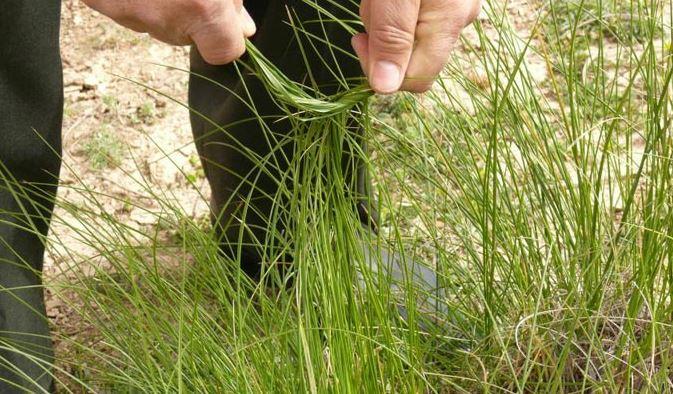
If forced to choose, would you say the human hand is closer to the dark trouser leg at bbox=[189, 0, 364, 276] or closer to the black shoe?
the black shoe

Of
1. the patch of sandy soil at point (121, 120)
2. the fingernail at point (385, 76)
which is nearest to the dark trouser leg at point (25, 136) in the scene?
the patch of sandy soil at point (121, 120)

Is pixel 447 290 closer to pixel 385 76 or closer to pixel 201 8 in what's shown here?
pixel 385 76

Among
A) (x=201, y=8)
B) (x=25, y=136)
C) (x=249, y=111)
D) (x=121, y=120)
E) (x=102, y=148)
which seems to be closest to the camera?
(x=201, y=8)

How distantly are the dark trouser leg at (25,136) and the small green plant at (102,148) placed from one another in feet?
2.23

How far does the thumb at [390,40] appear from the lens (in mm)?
1083

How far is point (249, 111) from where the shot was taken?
1807 millimetres

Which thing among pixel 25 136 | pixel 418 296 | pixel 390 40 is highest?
pixel 390 40

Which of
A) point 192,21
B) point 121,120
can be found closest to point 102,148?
point 121,120

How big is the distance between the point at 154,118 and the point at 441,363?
4.47ft

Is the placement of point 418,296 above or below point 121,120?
below

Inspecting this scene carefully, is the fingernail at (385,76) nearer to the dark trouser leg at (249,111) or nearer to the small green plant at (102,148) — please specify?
the dark trouser leg at (249,111)

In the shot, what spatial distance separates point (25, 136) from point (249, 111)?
415mm

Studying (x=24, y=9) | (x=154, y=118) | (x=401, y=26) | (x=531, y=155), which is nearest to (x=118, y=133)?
(x=154, y=118)

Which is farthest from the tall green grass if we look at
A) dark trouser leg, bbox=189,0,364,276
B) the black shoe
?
dark trouser leg, bbox=189,0,364,276
